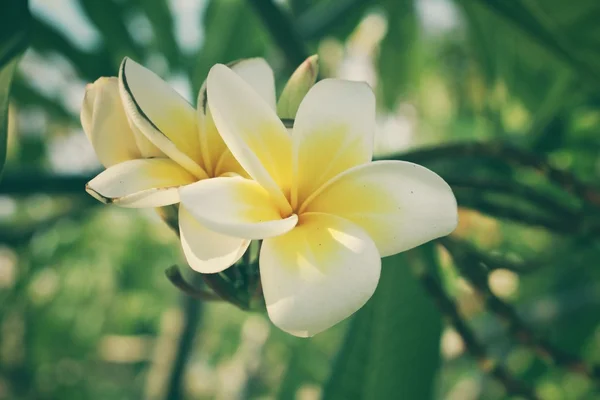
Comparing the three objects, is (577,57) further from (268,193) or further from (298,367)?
(298,367)

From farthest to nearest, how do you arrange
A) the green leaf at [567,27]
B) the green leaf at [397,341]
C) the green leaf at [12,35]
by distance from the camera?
the green leaf at [567,27] < the green leaf at [397,341] < the green leaf at [12,35]

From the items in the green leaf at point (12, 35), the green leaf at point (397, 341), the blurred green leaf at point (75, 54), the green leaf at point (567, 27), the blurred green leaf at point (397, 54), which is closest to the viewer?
the green leaf at point (12, 35)

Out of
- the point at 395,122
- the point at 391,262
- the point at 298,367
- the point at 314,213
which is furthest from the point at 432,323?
the point at 395,122

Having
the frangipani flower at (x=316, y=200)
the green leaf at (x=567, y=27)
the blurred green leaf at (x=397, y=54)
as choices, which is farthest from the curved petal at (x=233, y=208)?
the blurred green leaf at (x=397, y=54)

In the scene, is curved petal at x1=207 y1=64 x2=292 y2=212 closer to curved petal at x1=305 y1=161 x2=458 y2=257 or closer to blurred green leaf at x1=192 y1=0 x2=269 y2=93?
curved petal at x1=305 y1=161 x2=458 y2=257

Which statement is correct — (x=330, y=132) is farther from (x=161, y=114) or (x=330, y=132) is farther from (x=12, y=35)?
(x=12, y=35)

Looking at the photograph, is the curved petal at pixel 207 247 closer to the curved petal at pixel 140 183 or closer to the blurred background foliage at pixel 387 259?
the curved petal at pixel 140 183
